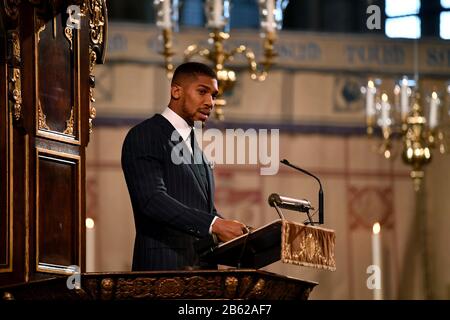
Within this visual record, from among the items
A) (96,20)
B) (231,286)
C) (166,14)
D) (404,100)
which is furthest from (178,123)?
(404,100)

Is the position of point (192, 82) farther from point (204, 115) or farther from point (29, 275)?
point (29, 275)

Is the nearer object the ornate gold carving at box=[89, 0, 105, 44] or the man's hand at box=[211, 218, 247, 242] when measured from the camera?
the man's hand at box=[211, 218, 247, 242]

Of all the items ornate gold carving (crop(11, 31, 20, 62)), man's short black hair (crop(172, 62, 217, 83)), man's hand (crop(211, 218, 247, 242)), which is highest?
ornate gold carving (crop(11, 31, 20, 62))

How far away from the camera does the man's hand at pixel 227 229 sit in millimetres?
5691

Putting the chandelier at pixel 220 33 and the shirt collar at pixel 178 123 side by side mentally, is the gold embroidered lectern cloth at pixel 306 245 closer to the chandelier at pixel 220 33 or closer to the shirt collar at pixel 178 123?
the shirt collar at pixel 178 123

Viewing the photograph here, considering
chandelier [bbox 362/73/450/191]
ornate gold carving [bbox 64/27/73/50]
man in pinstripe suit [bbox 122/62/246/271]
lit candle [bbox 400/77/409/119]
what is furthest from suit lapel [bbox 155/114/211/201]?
lit candle [bbox 400/77/409/119]

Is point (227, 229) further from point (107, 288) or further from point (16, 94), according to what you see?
point (16, 94)

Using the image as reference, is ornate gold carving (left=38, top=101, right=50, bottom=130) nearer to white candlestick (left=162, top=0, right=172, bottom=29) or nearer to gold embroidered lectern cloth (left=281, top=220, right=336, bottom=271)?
gold embroidered lectern cloth (left=281, top=220, right=336, bottom=271)

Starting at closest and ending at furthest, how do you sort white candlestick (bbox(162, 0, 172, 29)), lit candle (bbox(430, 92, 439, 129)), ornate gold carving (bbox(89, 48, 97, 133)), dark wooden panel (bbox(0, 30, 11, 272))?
dark wooden panel (bbox(0, 30, 11, 272)), ornate gold carving (bbox(89, 48, 97, 133)), white candlestick (bbox(162, 0, 172, 29)), lit candle (bbox(430, 92, 439, 129))

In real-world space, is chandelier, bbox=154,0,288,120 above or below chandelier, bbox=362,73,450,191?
above

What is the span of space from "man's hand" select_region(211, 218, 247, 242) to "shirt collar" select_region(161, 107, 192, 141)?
0.53 meters

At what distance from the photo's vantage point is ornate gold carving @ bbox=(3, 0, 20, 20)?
6.04 m

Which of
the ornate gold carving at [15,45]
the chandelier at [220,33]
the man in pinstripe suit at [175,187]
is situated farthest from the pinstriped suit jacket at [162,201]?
the chandelier at [220,33]

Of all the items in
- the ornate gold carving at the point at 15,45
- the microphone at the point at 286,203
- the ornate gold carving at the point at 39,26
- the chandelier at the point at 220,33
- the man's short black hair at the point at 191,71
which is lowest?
the microphone at the point at 286,203
